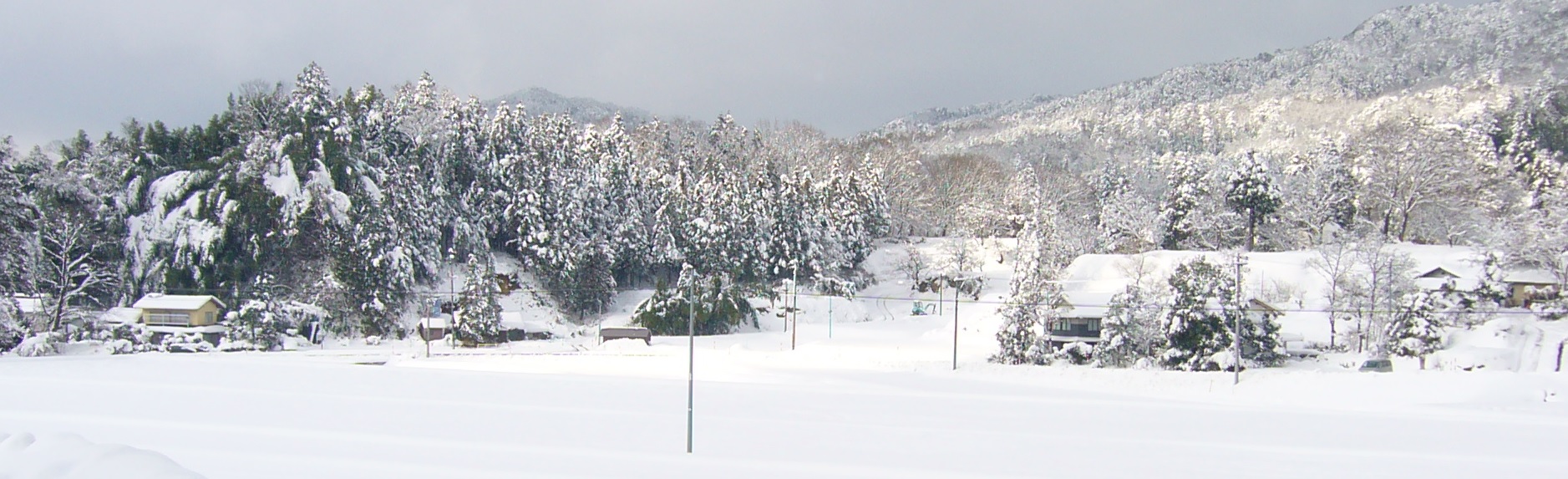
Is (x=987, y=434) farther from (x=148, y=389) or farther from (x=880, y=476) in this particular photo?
(x=148, y=389)

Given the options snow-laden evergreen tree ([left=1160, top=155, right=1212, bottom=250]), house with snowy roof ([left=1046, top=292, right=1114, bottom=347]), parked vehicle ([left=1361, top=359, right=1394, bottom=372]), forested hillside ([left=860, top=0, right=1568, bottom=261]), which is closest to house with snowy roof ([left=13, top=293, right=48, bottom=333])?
house with snowy roof ([left=1046, top=292, right=1114, bottom=347])

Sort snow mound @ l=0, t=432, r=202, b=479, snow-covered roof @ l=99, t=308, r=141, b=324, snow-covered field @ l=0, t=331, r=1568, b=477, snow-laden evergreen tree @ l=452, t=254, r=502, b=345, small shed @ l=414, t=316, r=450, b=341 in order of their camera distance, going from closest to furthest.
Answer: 1. snow mound @ l=0, t=432, r=202, b=479
2. snow-covered field @ l=0, t=331, r=1568, b=477
3. snow-covered roof @ l=99, t=308, r=141, b=324
4. snow-laden evergreen tree @ l=452, t=254, r=502, b=345
5. small shed @ l=414, t=316, r=450, b=341

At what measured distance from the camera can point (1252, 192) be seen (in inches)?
1907

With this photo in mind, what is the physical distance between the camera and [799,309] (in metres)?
42.9

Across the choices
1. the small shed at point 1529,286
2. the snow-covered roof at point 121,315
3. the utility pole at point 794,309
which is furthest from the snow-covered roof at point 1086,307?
the snow-covered roof at point 121,315

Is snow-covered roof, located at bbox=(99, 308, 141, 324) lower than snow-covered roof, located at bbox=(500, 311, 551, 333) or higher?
higher

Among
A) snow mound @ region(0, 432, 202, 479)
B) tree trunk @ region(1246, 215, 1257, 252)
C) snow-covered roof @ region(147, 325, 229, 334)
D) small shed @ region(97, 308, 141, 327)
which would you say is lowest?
snow-covered roof @ region(147, 325, 229, 334)

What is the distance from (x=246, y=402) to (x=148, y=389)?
2.18m

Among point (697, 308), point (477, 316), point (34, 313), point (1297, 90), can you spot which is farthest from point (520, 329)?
point (1297, 90)

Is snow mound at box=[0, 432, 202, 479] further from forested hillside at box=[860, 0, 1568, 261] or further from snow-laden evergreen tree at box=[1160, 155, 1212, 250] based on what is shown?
snow-laden evergreen tree at box=[1160, 155, 1212, 250]

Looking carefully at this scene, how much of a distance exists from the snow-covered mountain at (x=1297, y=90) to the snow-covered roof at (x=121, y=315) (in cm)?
8613

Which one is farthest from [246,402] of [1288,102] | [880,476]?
[1288,102]

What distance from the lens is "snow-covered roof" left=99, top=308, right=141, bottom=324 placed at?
30.0 m

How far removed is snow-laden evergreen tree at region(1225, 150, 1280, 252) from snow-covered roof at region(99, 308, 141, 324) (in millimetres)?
53221
